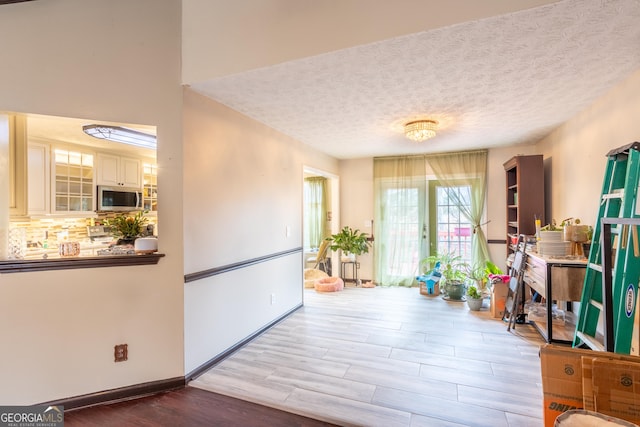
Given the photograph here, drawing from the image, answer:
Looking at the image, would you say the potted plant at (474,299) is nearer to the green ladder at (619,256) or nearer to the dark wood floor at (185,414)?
the green ladder at (619,256)

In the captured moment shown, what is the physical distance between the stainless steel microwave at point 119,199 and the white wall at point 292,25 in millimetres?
2995

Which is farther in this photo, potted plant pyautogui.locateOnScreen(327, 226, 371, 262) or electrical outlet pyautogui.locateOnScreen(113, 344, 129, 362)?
potted plant pyautogui.locateOnScreen(327, 226, 371, 262)

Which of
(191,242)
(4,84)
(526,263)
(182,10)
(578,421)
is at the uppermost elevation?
(182,10)

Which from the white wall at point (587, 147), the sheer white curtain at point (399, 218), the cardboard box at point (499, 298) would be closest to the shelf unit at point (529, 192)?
the white wall at point (587, 147)

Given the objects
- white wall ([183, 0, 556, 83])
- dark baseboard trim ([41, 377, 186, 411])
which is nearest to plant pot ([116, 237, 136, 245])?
dark baseboard trim ([41, 377, 186, 411])

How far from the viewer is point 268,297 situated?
138 inches

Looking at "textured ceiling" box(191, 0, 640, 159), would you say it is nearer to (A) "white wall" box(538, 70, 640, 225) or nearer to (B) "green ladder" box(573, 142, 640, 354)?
(A) "white wall" box(538, 70, 640, 225)

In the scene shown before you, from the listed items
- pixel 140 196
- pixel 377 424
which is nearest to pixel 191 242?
pixel 377 424

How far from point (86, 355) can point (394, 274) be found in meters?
4.50

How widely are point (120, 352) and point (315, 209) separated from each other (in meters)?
4.62

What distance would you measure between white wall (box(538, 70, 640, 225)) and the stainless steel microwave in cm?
595

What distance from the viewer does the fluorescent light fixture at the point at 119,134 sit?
253 cm

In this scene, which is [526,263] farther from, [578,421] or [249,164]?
[249,164]

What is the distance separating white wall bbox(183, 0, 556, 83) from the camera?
1674 millimetres
